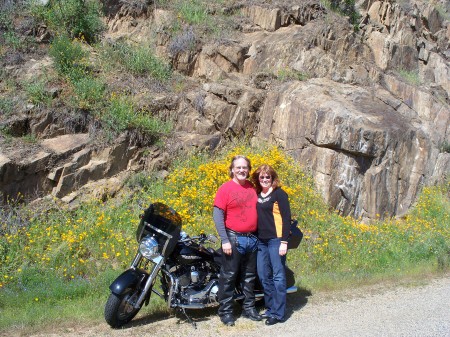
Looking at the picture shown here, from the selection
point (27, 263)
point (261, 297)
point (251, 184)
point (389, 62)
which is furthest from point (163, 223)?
point (389, 62)

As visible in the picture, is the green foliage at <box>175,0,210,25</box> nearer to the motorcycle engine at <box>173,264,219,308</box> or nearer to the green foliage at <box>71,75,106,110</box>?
the green foliage at <box>71,75,106,110</box>

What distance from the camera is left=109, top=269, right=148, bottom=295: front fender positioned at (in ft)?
15.3

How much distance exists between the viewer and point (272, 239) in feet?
17.1

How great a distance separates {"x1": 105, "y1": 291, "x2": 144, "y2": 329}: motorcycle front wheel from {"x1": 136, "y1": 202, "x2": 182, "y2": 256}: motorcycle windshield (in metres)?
0.55

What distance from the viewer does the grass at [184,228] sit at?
5828 mm

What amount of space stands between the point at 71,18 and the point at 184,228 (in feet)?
22.5

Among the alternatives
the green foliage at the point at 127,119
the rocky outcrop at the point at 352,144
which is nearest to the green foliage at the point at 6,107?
the green foliage at the point at 127,119

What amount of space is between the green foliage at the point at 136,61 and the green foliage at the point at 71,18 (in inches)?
35.3

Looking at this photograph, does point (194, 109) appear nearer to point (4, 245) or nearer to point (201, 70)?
point (201, 70)

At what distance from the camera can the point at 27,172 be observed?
330 inches

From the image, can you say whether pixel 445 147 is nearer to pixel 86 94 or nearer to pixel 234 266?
pixel 86 94

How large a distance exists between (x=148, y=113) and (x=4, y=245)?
4.34 m

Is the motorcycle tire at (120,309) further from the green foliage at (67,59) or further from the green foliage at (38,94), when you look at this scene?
the green foliage at (67,59)

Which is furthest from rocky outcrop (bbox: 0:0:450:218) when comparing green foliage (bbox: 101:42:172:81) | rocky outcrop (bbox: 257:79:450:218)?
green foliage (bbox: 101:42:172:81)
